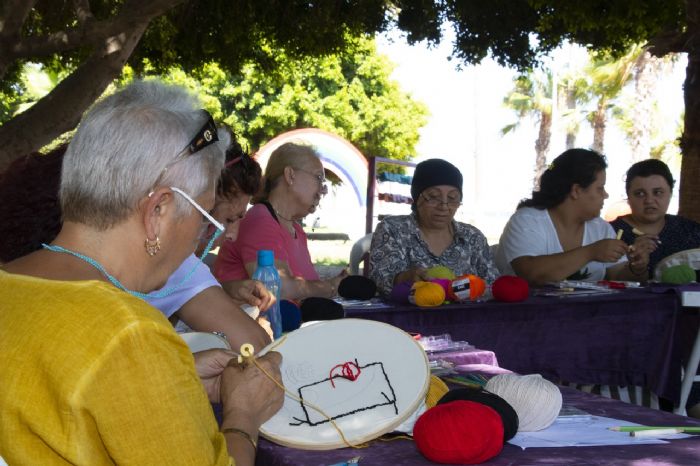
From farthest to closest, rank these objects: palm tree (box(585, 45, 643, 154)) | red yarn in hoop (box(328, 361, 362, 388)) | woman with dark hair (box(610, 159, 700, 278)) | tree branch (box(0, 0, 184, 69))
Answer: palm tree (box(585, 45, 643, 154))
tree branch (box(0, 0, 184, 69))
woman with dark hair (box(610, 159, 700, 278))
red yarn in hoop (box(328, 361, 362, 388))

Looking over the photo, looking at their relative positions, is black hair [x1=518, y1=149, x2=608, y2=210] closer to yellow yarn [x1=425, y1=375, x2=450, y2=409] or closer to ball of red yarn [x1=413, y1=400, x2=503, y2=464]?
yellow yarn [x1=425, y1=375, x2=450, y2=409]

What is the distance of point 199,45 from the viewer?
27.4 ft

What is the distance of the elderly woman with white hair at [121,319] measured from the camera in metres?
1.12

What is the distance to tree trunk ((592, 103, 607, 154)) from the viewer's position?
29453 millimetres

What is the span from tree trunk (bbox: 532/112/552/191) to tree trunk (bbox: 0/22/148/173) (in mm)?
25247

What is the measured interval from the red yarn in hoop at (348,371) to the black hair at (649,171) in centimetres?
382

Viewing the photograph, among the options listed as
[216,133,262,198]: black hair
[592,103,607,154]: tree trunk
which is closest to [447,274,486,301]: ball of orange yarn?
[216,133,262,198]: black hair

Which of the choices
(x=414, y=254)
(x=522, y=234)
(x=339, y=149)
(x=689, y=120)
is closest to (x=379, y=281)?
(x=414, y=254)

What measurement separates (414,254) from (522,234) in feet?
2.44

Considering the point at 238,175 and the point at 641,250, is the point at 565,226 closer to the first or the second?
the point at 641,250

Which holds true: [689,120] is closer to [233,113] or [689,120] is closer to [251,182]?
[251,182]

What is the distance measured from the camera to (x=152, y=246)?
1.41 meters

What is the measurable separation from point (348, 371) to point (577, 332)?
2.47m

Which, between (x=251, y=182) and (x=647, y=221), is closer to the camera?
(x=251, y=182)
